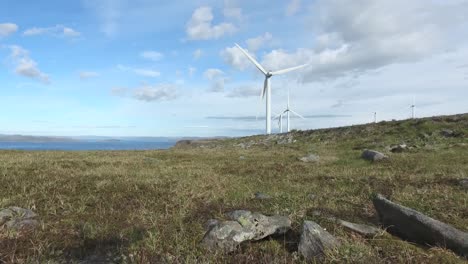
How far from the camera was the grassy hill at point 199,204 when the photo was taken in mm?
7562

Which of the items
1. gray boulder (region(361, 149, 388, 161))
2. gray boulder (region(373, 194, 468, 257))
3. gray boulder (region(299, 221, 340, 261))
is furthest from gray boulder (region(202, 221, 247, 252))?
gray boulder (region(361, 149, 388, 161))

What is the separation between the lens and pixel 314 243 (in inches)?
295

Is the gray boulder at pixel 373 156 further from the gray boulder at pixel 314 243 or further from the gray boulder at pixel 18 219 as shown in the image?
the gray boulder at pixel 18 219

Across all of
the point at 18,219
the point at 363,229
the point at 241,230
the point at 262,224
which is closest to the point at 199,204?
the point at 262,224

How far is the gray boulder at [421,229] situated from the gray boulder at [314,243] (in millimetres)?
1857

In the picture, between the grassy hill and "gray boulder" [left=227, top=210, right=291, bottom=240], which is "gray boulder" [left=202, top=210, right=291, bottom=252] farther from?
the grassy hill

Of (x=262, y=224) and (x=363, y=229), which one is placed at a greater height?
(x=262, y=224)

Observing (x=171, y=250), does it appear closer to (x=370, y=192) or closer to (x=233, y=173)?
(x=370, y=192)

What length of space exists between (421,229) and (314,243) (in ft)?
7.85

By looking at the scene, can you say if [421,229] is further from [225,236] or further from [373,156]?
[373,156]

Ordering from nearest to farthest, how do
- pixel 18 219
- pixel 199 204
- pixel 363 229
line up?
pixel 363 229 < pixel 18 219 < pixel 199 204

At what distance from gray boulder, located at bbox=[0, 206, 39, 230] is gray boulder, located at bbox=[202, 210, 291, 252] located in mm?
4177

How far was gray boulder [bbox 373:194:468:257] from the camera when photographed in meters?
7.73

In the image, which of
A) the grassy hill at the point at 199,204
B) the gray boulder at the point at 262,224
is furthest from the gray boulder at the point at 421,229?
the gray boulder at the point at 262,224
